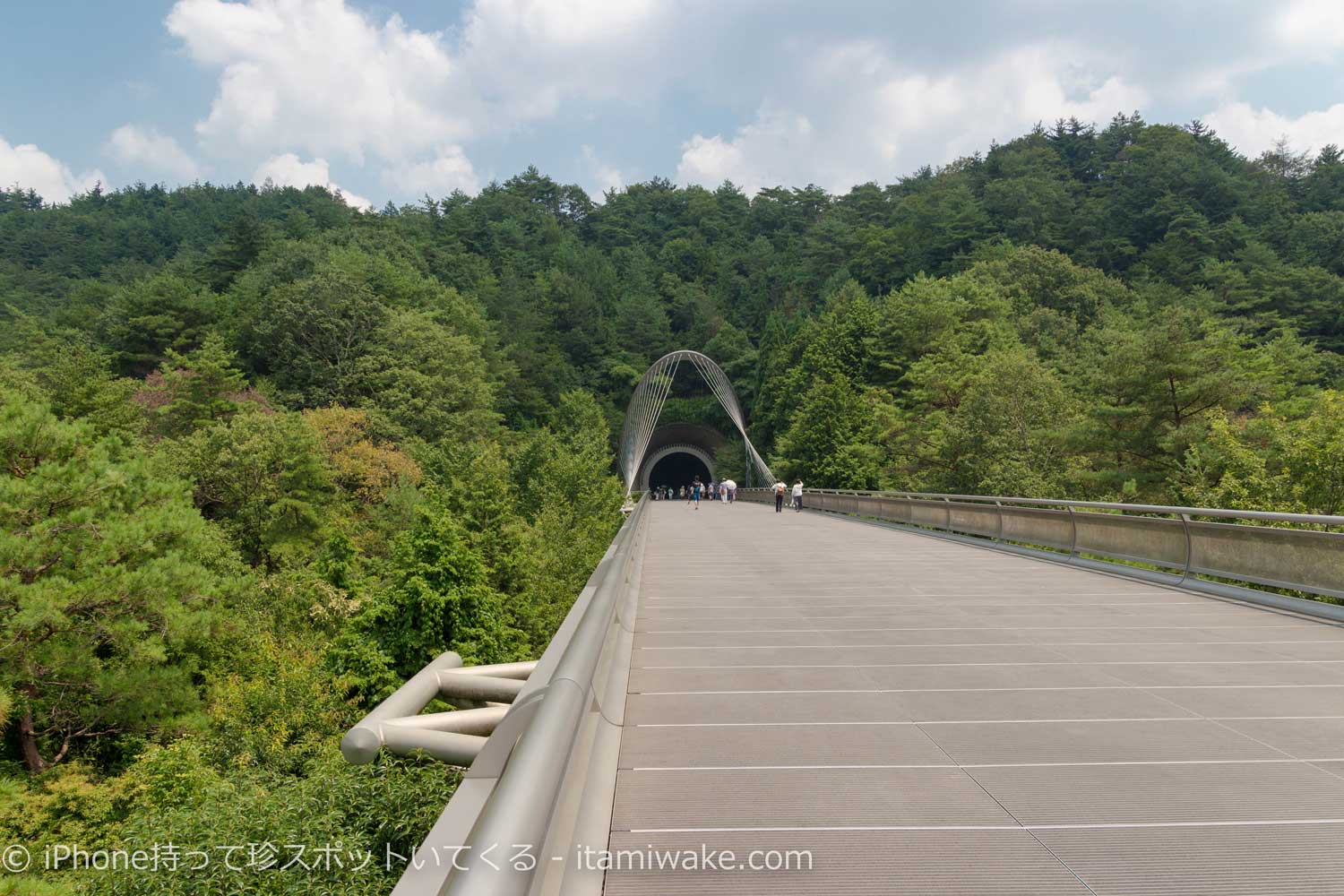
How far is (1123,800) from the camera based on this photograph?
3238mm

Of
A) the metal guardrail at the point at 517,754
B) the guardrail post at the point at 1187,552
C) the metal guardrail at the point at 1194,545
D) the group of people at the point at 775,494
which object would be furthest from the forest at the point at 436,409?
the guardrail post at the point at 1187,552

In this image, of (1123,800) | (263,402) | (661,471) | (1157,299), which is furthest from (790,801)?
(661,471)

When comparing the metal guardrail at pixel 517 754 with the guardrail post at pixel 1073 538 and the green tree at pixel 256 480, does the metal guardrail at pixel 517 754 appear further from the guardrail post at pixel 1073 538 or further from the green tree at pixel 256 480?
the green tree at pixel 256 480

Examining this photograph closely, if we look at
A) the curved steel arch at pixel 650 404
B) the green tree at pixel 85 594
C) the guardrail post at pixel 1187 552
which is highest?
the curved steel arch at pixel 650 404

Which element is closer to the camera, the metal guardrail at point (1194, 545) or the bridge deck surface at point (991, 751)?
the bridge deck surface at point (991, 751)

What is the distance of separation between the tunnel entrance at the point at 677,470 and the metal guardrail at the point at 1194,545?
91.4m

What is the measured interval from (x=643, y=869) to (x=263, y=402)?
153ft

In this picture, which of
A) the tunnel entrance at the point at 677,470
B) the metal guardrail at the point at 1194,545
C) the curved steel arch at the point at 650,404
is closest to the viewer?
the metal guardrail at the point at 1194,545

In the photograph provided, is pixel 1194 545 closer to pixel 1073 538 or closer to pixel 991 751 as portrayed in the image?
pixel 1073 538

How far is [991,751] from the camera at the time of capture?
3.86m

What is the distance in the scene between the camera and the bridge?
8.39 feet

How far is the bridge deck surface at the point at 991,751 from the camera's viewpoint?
2711mm

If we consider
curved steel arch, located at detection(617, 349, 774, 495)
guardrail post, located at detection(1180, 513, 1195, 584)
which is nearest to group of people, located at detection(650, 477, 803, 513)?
curved steel arch, located at detection(617, 349, 774, 495)

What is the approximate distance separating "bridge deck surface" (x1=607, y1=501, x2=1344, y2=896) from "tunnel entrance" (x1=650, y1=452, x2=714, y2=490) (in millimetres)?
98345
